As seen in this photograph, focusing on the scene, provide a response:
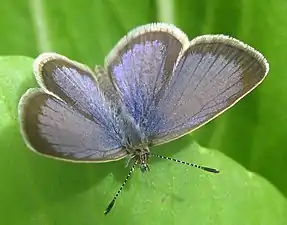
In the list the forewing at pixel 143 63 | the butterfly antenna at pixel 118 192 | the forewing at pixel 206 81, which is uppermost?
the forewing at pixel 143 63

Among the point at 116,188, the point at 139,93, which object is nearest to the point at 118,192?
the point at 116,188

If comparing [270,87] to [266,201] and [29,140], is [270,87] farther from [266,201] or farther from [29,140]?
[29,140]

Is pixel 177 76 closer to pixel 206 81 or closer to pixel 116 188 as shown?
pixel 206 81

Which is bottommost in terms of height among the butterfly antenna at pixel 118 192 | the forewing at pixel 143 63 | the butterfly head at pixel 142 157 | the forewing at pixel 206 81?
the butterfly antenna at pixel 118 192

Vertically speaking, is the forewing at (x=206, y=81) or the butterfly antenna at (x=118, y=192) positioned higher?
the forewing at (x=206, y=81)

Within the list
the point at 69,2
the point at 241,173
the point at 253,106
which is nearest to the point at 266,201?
the point at 241,173

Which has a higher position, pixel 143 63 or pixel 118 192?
pixel 143 63
